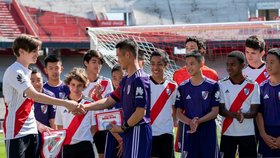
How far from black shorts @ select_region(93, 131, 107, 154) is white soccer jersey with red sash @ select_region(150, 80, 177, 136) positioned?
2.82 feet

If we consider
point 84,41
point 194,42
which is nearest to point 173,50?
point 84,41

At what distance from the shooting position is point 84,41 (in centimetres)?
2859

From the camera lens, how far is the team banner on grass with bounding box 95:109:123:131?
20.8 feet

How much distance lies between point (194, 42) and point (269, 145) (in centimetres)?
168

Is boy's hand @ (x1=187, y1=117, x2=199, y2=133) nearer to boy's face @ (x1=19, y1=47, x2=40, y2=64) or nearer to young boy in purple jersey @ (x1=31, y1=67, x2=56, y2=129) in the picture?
young boy in purple jersey @ (x1=31, y1=67, x2=56, y2=129)

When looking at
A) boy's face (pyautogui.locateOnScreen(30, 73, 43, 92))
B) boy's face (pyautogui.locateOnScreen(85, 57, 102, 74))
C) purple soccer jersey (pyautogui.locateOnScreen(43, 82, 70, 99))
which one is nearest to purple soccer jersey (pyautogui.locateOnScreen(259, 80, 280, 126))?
boy's face (pyautogui.locateOnScreen(85, 57, 102, 74))

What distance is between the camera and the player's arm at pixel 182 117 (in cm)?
707

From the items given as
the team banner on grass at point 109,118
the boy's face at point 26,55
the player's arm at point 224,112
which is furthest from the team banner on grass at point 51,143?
the player's arm at point 224,112

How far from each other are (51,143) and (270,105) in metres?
2.52

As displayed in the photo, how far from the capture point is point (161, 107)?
745cm

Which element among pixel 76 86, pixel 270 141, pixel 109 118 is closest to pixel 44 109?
pixel 76 86

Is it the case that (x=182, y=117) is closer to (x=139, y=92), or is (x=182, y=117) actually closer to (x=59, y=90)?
(x=139, y=92)

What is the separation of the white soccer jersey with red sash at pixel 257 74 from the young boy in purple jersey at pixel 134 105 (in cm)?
220

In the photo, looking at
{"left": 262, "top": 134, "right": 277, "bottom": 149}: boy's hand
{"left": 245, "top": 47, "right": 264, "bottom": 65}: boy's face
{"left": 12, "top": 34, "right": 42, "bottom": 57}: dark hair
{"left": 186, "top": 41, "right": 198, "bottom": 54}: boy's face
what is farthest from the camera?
{"left": 186, "top": 41, "right": 198, "bottom": 54}: boy's face
